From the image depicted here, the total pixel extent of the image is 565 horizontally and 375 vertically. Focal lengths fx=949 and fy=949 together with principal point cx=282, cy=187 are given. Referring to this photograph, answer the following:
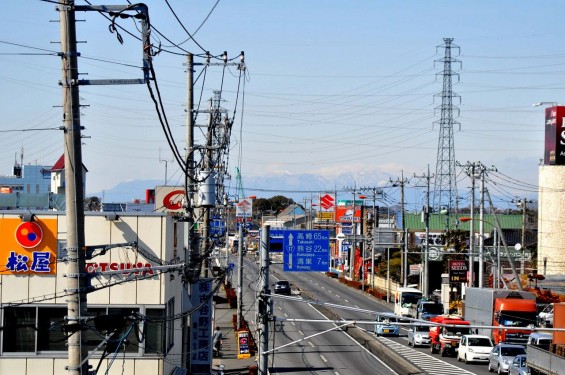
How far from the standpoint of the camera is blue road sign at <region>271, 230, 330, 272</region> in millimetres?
31531

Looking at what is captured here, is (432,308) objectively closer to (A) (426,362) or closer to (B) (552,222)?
(A) (426,362)

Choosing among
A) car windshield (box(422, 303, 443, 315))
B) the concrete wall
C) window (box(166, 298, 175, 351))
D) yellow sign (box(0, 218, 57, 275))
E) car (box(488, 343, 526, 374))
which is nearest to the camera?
yellow sign (box(0, 218, 57, 275))

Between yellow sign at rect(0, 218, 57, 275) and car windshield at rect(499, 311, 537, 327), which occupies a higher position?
yellow sign at rect(0, 218, 57, 275)

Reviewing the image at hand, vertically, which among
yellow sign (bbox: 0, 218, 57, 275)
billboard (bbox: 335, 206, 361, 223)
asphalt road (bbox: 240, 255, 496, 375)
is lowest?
asphalt road (bbox: 240, 255, 496, 375)

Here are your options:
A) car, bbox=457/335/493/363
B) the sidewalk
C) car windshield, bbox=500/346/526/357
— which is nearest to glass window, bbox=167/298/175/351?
the sidewalk

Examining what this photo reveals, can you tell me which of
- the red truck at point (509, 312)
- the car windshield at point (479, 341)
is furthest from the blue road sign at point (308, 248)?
the red truck at point (509, 312)

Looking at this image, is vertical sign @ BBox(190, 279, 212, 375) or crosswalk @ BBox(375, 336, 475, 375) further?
crosswalk @ BBox(375, 336, 475, 375)

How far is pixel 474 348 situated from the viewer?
45.6 meters

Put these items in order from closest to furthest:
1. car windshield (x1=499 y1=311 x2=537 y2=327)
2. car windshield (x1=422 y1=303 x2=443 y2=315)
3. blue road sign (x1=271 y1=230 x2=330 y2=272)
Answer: blue road sign (x1=271 y1=230 x2=330 y2=272) < car windshield (x1=499 y1=311 x2=537 y2=327) < car windshield (x1=422 y1=303 x2=443 y2=315)

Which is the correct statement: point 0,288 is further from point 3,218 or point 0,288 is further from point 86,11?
point 86,11

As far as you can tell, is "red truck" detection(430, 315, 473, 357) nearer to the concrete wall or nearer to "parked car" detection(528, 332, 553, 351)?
"parked car" detection(528, 332, 553, 351)

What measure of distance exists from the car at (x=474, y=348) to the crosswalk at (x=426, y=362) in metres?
1.10

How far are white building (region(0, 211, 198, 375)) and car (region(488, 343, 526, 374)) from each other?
18.8 meters

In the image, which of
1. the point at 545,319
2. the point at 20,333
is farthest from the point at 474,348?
the point at 20,333
